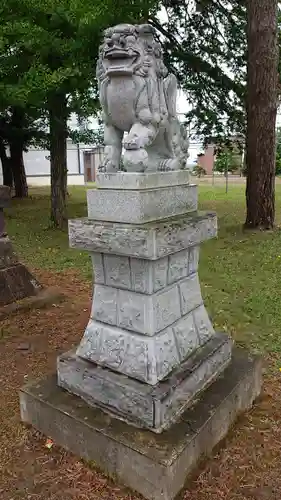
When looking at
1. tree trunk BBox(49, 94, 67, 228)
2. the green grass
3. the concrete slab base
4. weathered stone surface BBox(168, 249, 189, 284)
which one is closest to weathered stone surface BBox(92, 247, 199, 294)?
weathered stone surface BBox(168, 249, 189, 284)

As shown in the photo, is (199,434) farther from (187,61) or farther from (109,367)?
(187,61)

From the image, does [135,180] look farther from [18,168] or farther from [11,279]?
[18,168]

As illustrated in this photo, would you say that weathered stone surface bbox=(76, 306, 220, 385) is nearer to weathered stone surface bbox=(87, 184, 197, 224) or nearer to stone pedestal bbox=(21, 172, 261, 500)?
stone pedestal bbox=(21, 172, 261, 500)

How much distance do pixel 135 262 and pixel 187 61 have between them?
8.12 m

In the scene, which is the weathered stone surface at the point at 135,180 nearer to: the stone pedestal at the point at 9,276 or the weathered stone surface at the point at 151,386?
the weathered stone surface at the point at 151,386

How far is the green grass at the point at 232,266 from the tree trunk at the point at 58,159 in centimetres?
43

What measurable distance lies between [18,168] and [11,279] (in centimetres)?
1075

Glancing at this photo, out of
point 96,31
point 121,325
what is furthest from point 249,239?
point 121,325

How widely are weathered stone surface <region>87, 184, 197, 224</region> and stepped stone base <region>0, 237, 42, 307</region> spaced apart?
Result: 262 cm

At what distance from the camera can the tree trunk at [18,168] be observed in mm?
14258

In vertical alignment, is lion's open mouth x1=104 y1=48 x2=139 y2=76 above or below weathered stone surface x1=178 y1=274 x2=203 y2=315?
above

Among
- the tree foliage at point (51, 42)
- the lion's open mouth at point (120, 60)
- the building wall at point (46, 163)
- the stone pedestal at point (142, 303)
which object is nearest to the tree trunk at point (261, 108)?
the tree foliage at point (51, 42)

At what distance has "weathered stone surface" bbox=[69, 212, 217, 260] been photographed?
229cm

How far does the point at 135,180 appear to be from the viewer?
94.0 inches
